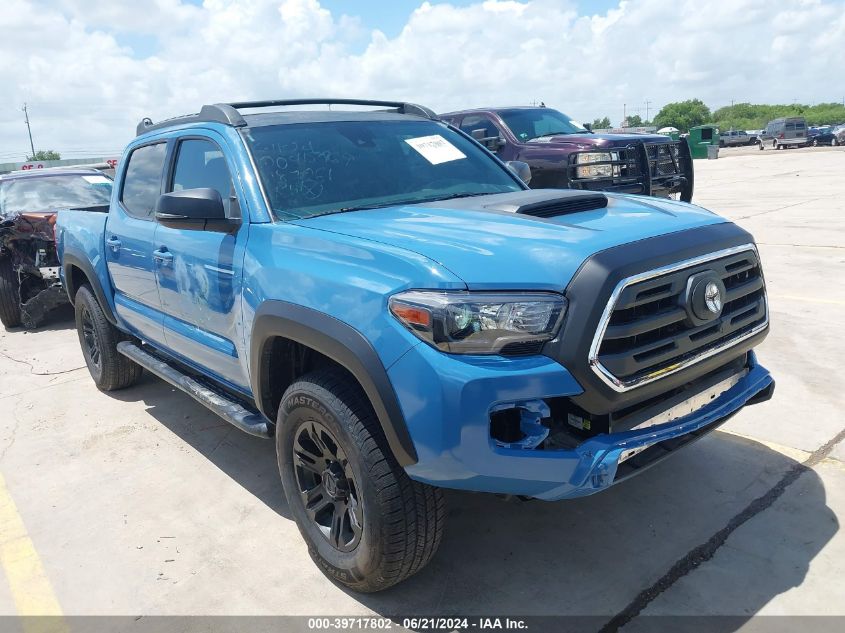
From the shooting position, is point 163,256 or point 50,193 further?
point 50,193

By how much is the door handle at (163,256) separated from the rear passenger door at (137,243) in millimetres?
103

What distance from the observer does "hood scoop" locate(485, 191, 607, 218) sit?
2951 millimetres

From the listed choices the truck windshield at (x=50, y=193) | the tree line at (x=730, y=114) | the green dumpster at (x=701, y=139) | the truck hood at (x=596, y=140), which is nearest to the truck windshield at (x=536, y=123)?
the truck hood at (x=596, y=140)

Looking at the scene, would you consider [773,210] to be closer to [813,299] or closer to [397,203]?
[813,299]

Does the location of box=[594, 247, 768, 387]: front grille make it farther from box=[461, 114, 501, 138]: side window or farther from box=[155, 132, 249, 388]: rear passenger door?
box=[461, 114, 501, 138]: side window

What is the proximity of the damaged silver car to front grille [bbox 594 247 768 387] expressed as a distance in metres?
6.03

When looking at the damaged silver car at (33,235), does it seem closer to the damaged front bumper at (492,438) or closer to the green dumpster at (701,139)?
the damaged front bumper at (492,438)

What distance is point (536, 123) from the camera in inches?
397

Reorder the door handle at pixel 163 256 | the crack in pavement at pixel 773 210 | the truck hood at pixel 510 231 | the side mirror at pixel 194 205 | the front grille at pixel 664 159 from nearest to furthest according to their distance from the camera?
1. the truck hood at pixel 510 231
2. the side mirror at pixel 194 205
3. the door handle at pixel 163 256
4. the front grille at pixel 664 159
5. the crack in pavement at pixel 773 210

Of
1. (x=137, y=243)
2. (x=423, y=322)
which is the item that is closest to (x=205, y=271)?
(x=137, y=243)

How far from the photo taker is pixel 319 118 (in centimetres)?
383

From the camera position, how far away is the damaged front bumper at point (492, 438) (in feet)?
7.39

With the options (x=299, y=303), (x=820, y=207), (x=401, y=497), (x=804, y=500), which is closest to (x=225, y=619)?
(x=401, y=497)

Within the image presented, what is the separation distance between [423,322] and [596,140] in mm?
7358
